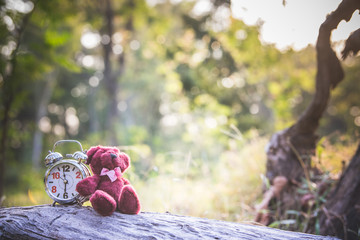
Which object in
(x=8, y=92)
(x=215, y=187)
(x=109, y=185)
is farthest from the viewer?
(x=8, y=92)

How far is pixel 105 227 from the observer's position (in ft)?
4.68

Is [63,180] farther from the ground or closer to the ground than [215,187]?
farther from the ground

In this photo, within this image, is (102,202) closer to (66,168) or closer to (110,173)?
(110,173)

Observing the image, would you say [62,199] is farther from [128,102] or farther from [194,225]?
[128,102]

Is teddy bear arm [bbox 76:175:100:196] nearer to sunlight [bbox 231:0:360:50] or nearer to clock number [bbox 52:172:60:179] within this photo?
clock number [bbox 52:172:60:179]

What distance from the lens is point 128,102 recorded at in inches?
975

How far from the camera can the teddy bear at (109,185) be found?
1.46 m

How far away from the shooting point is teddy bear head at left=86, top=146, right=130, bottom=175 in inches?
60.4

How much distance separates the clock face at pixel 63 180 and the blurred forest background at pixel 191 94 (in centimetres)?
46

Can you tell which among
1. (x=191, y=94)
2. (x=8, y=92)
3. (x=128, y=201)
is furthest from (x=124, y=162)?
(x=191, y=94)

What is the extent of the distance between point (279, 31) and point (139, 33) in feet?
42.4

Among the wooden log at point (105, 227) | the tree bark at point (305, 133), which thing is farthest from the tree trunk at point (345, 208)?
the wooden log at point (105, 227)

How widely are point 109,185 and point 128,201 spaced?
15cm

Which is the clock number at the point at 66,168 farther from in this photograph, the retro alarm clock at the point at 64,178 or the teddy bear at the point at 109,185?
the teddy bear at the point at 109,185
